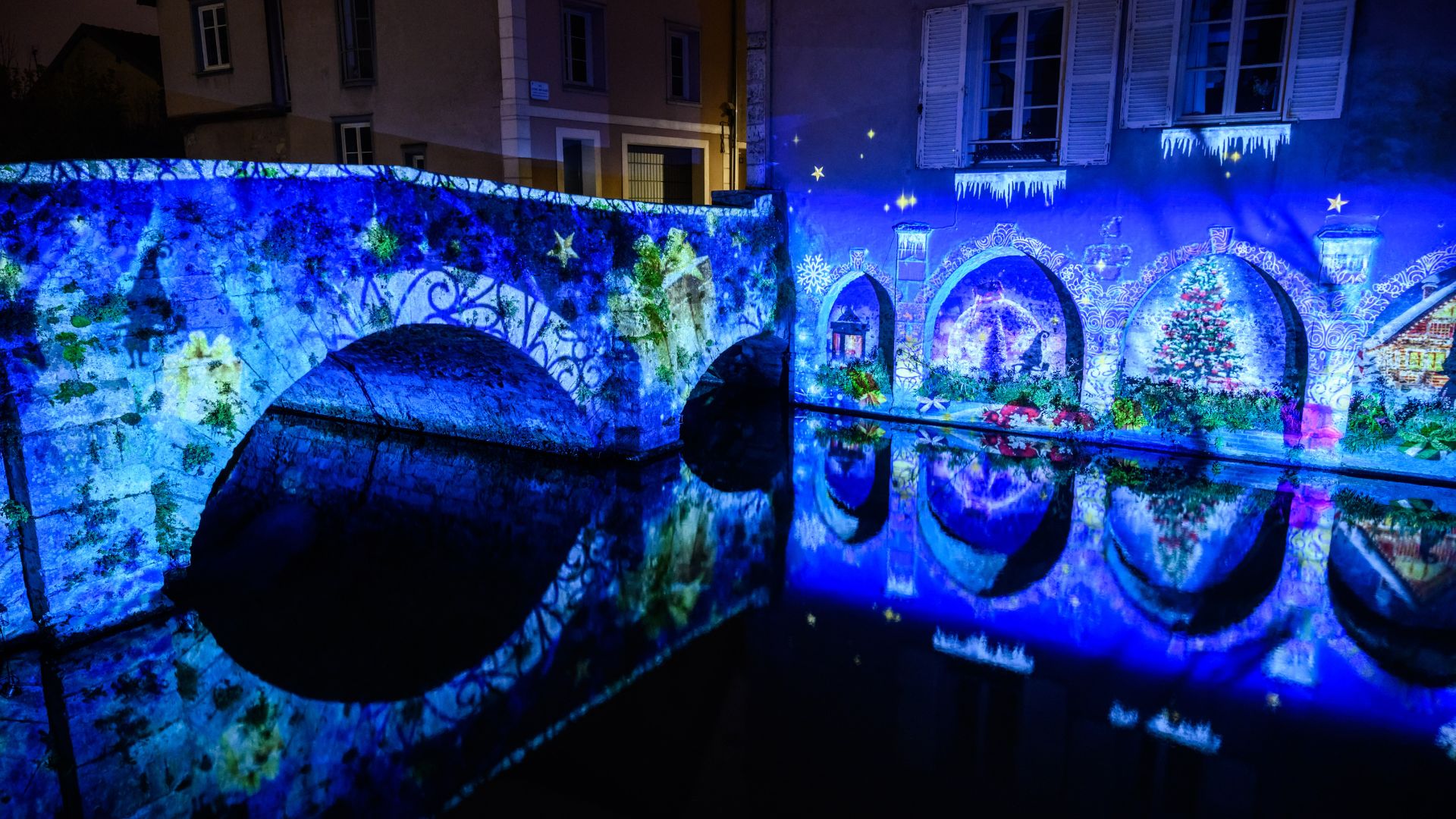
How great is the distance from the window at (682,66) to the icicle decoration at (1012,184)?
25.8 ft

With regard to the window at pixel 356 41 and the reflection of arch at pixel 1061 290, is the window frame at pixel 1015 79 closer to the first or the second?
the reflection of arch at pixel 1061 290

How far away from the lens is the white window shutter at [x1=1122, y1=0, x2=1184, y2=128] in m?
9.28

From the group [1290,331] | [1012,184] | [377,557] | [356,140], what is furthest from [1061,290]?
[356,140]

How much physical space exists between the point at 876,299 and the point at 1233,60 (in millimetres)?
4855

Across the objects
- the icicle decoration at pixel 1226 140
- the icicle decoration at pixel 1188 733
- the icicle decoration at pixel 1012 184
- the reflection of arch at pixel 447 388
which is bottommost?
the icicle decoration at pixel 1188 733

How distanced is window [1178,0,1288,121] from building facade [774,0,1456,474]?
23mm

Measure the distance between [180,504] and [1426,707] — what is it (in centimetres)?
786

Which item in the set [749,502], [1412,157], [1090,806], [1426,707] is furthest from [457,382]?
[1412,157]

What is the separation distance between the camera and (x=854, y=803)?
421cm

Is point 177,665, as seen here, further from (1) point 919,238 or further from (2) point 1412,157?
(2) point 1412,157

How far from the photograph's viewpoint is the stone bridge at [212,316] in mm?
5129

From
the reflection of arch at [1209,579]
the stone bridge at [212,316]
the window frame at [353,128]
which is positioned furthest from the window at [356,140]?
the reflection of arch at [1209,579]

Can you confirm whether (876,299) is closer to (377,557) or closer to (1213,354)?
(1213,354)

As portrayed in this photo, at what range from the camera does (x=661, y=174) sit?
1670cm
